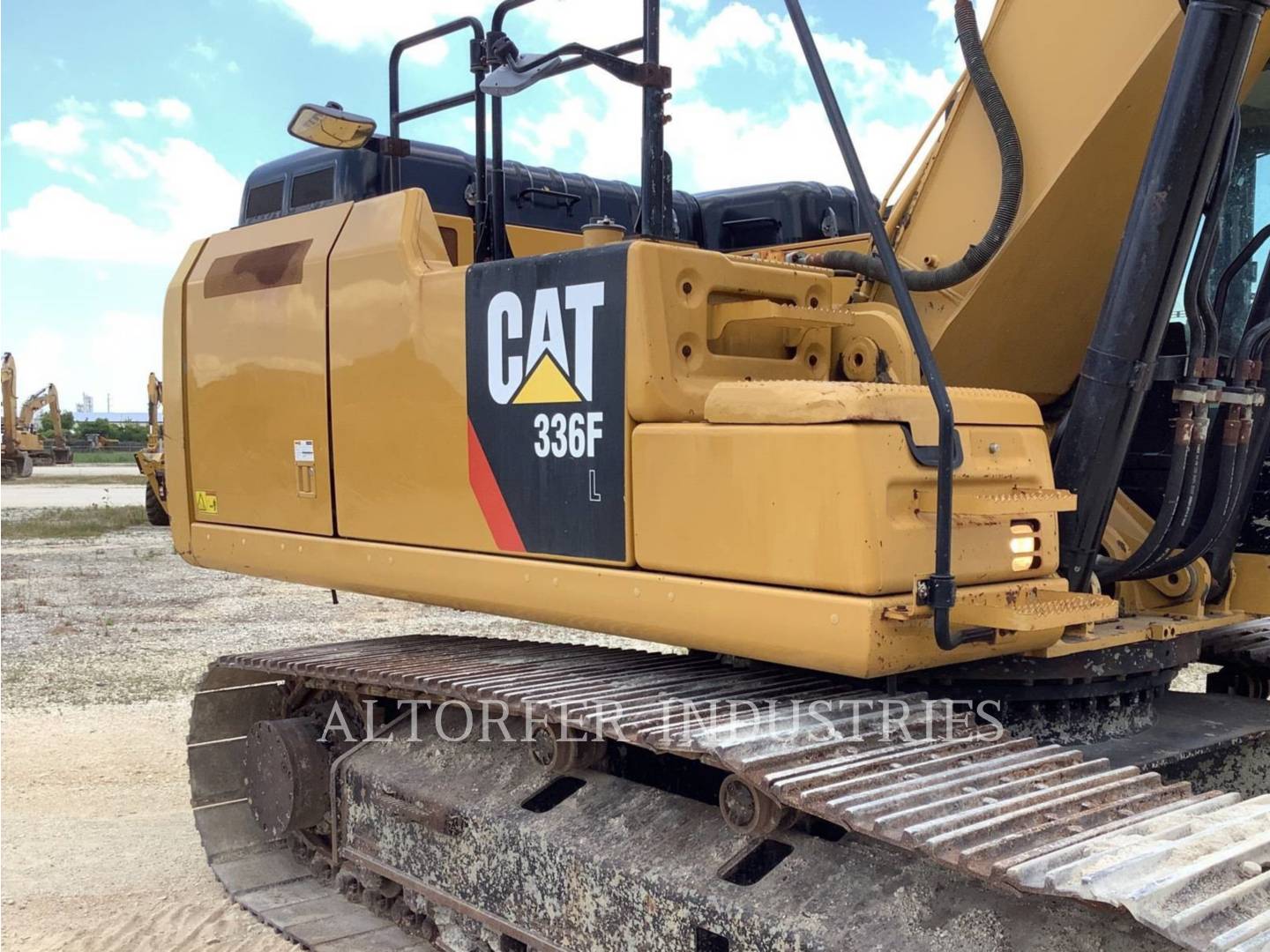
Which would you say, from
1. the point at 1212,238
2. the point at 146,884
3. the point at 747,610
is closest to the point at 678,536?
the point at 747,610

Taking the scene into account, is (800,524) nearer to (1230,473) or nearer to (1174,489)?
(1174,489)

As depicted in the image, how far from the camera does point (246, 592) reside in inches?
477

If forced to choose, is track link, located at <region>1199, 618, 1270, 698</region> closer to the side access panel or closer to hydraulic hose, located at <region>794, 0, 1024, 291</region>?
hydraulic hose, located at <region>794, 0, 1024, 291</region>

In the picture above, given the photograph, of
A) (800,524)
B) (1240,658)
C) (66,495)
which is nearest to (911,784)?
(800,524)

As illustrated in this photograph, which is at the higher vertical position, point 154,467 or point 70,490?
point 154,467

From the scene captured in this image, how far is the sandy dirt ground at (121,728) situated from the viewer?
14.9 ft

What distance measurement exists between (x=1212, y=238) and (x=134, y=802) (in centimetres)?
510

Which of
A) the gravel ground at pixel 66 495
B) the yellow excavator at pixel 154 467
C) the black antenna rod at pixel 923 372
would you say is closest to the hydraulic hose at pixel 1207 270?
the black antenna rod at pixel 923 372

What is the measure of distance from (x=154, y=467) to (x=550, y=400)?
58.2 feet

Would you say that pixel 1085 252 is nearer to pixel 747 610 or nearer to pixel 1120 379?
pixel 1120 379

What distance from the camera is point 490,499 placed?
359 cm

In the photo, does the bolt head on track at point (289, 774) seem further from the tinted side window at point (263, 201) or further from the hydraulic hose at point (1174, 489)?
the tinted side window at point (263, 201)

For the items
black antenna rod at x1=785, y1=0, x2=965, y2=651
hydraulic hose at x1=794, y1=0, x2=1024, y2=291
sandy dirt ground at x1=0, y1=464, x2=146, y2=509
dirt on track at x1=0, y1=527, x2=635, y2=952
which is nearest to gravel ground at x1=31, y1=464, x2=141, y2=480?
sandy dirt ground at x1=0, y1=464, x2=146, y2=509

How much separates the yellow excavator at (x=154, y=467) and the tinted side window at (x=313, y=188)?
12613 mm
